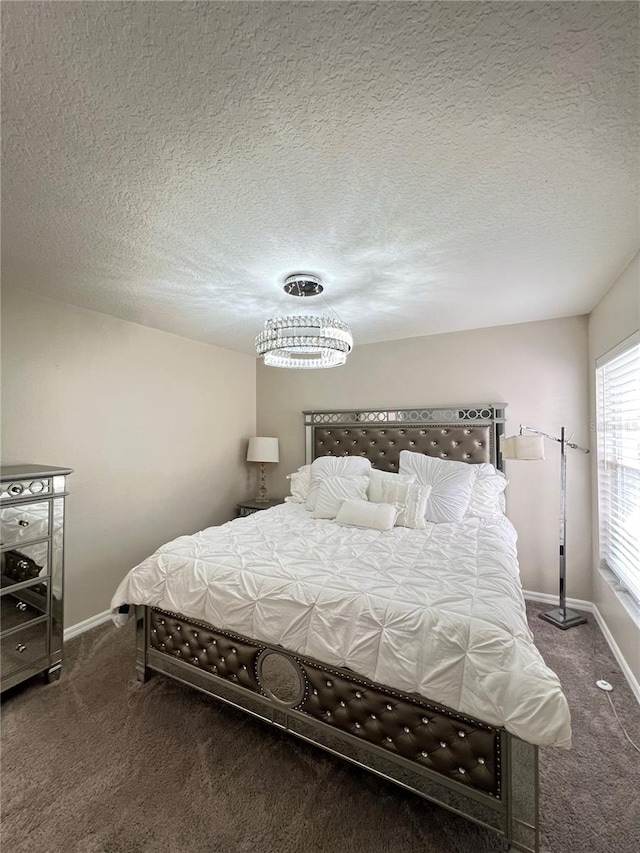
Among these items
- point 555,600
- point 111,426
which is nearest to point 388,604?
point 555,600

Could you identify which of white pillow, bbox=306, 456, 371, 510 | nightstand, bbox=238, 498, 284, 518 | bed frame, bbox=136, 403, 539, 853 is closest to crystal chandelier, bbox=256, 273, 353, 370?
white pillow, bbox=306, 456, 371, 510

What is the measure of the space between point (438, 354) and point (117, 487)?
3190mm

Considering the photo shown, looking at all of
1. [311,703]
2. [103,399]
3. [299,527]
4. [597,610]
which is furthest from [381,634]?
[103,399]

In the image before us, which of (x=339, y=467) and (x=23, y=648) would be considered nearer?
(x=23, y=648)

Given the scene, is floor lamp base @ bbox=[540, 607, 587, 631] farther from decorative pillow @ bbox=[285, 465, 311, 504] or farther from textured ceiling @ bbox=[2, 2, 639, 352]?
textured ceiling @ bbox=[2, 2, 639, 352]

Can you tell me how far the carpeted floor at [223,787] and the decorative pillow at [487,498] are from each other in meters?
1.20

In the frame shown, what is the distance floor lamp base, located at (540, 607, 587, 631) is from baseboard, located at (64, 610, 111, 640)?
349 centimetres

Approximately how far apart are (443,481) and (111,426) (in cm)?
280

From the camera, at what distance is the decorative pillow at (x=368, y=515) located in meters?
2.65

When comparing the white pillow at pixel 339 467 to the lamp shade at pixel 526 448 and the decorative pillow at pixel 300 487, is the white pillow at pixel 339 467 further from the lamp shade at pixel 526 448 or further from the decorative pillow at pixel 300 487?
the lamp shade at pixel 526 448

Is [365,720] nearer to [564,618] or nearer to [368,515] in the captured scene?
[368,515]

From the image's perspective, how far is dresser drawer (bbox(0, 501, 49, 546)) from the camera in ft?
6.67

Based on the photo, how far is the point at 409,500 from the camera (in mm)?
2820

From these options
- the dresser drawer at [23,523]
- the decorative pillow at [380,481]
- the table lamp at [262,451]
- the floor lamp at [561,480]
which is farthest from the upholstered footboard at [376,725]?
the table lamp at [262,451]
